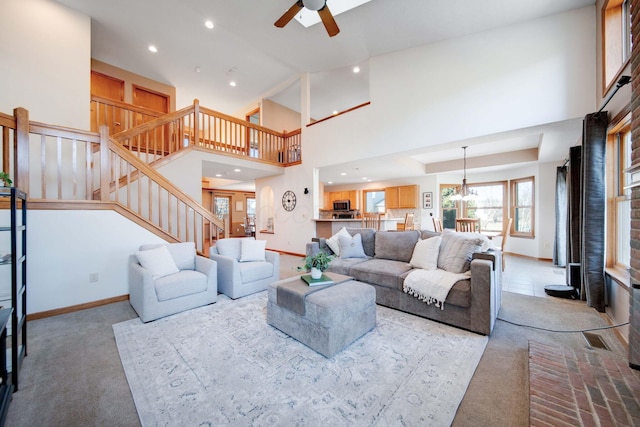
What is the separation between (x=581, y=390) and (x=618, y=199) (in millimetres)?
2518

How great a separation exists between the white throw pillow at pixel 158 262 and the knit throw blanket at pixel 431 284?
2.81 m

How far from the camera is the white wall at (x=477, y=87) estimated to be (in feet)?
10.3

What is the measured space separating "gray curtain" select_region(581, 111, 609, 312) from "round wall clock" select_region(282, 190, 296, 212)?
5.38 metres

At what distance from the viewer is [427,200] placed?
7.89 meters

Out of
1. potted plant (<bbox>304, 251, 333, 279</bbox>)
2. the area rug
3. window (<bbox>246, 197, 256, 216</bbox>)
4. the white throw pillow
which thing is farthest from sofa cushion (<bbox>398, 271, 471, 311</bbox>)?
window (<bbox>246, 197, 256, 216</bbox>)

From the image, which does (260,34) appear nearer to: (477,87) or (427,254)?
(477,87)

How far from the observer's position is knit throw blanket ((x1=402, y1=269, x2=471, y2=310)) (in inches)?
99.9

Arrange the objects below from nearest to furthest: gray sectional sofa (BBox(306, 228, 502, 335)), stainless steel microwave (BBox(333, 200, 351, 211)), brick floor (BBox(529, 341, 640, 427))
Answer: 1. brick floor (BBox(529, 341, 640, 427))
2. gray sectional sofa (BBox(306, 228, 502, 335))
3. stainless steel microwave (BBox(333, 200, 351, 211))

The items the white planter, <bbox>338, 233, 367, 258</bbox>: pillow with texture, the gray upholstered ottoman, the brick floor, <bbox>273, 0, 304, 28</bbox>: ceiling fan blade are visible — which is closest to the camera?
the brick floor

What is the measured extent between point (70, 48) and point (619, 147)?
8112mm

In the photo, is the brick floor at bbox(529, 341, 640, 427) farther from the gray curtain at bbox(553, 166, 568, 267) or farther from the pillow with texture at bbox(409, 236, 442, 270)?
the gray curtain at bbox(553, 166, 568, 267)

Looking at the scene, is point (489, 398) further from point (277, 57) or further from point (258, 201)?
point (258, 201)

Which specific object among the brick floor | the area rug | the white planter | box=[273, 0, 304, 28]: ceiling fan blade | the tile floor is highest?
box=[273, 0, 304, 28]: ceiling fan blade

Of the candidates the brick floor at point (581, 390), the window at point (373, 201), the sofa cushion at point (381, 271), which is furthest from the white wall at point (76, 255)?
the window at point (373, 201)
